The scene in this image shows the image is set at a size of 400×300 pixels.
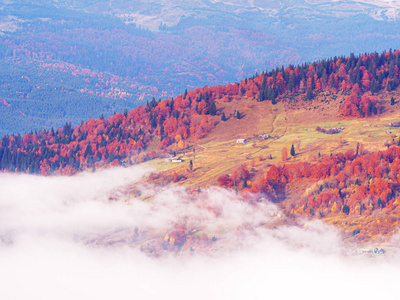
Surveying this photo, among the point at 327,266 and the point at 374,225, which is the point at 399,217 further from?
the point at 327,266

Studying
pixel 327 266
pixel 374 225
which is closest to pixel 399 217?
pixel 374 225

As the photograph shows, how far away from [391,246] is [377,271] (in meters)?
7.26

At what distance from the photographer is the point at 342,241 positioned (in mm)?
199250

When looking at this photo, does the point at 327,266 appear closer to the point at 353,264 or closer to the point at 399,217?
the point at 353,264

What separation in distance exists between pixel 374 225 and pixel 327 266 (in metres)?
15.4

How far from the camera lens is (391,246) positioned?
7574 inches

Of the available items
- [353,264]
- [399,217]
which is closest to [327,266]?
[353,264]

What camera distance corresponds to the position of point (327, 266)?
19888 cm

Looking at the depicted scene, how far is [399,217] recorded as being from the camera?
19938 centimetres

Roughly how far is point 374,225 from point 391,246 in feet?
26.4

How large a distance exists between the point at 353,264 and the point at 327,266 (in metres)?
7.18

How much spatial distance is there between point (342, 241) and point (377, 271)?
42.5ft

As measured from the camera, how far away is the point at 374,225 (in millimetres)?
198500
